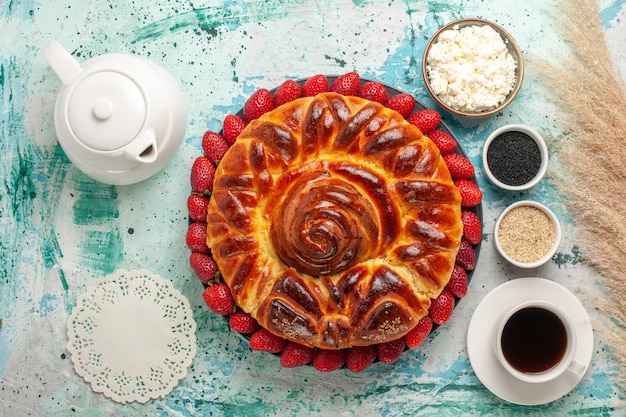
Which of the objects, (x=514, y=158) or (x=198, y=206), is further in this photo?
(x=514, y=158)

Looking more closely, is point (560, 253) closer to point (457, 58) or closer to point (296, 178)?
point (457, 58)

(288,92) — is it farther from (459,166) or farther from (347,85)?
(459,166)

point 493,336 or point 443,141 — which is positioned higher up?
point 443,141

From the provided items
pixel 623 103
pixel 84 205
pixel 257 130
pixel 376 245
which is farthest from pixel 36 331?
pixel 623 103

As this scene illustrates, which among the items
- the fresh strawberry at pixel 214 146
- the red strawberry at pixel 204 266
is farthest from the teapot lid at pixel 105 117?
the red strawberry at pixel 204 266

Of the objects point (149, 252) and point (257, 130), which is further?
point (149, 252)

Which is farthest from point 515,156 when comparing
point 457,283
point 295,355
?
point 295,355

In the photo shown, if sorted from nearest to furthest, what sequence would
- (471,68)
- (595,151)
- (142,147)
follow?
(142,147) → (471,68) → (595,151)
